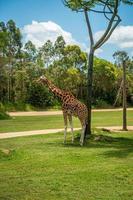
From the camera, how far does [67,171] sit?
1104cm

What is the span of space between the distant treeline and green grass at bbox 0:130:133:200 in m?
36.7

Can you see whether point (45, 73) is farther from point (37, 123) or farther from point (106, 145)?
point (106, 145)

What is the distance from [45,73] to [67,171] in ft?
167

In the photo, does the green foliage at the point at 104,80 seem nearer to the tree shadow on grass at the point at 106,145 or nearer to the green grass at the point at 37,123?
the green grass at the point at 37,123

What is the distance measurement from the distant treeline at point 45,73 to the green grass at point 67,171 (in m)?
36.7

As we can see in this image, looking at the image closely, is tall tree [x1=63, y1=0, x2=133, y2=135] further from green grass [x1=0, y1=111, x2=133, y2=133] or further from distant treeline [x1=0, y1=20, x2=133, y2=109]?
distant treeline [x1=0, y1=20, x2=133, y2=109]

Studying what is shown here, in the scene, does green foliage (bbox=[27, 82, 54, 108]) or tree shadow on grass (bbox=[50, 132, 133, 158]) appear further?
green foliage (bbox=[27, 82, 54, 108])

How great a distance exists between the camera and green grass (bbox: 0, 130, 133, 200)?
8.85 metres

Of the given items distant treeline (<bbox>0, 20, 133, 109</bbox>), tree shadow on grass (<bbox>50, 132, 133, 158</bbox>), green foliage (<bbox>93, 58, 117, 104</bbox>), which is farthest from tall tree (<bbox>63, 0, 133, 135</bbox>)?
green foliage (<bbox>93, 58, 117, 104</bbox>)

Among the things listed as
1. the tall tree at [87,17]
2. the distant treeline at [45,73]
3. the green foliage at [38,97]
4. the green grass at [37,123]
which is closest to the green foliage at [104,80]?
the distant treeline at [45,73]

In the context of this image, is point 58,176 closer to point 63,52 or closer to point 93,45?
point 93,45

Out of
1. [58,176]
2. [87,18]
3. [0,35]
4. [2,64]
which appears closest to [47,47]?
[2,64]

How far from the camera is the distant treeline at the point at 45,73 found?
58.2 m

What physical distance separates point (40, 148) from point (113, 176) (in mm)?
5312
